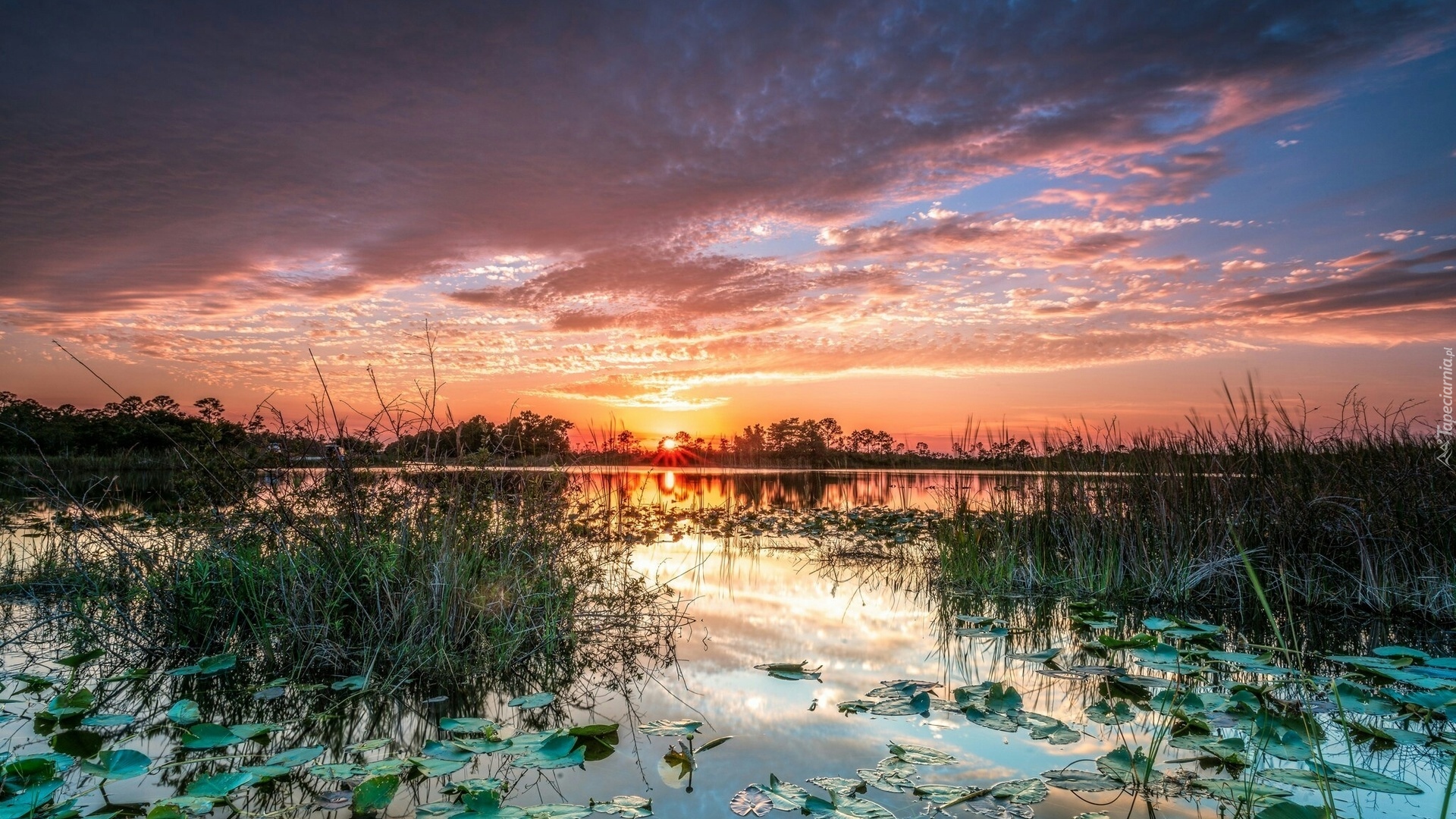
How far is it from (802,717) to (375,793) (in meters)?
2.08

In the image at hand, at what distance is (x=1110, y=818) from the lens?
101 inches

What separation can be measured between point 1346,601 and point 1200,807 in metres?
6.02

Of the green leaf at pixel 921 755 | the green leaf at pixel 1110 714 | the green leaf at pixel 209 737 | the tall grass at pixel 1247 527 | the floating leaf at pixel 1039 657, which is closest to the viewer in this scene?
the green leaf at pixel 209 737

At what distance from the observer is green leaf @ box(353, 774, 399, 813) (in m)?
2.50

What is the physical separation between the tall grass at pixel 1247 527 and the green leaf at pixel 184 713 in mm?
6768

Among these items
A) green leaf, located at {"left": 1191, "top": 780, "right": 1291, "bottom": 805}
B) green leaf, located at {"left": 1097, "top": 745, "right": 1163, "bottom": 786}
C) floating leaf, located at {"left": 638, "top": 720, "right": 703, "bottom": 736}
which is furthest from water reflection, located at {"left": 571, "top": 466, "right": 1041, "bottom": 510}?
green leaf, located at {"left": 1191, "top": 780, "right": 1291, "bottom": 805}

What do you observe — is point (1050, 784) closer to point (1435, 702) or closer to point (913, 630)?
point (1435, 702)

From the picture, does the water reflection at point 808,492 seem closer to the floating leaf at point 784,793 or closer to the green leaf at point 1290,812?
the floating leaf at point 784,793

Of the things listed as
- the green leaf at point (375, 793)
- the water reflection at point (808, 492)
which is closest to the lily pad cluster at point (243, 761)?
the green leaf at point (375, 793)

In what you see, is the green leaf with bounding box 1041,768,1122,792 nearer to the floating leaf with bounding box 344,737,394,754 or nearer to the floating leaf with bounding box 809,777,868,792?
the floating leaf with bounding box 809,777,868,792

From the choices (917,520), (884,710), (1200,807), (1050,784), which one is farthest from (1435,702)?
(917,520)

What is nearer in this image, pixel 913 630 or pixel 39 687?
pixel 39 687

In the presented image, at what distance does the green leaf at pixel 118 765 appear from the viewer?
2.60 meters

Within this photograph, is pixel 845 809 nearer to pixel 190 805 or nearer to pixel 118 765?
pixel 190 805
